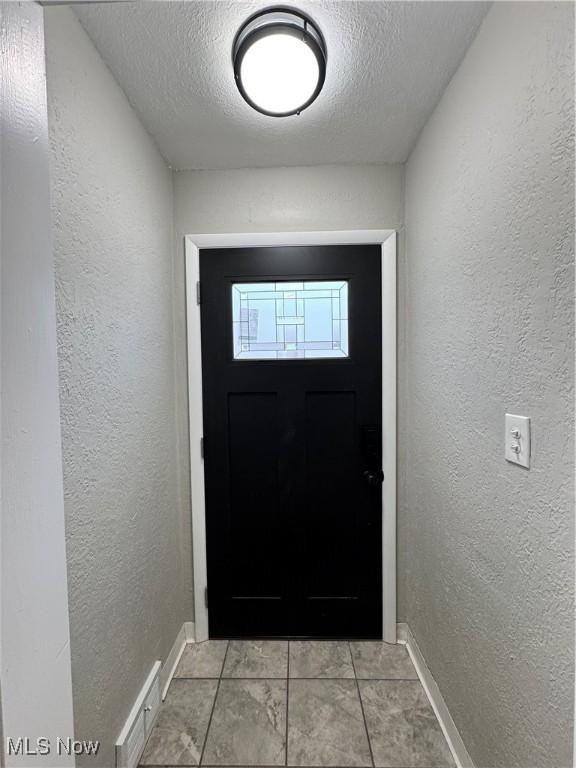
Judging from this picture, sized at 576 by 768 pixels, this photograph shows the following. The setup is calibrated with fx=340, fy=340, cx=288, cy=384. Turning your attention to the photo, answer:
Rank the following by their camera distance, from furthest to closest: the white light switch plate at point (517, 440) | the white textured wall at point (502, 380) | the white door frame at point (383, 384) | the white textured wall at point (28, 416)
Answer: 1. the white door frame at point (383, 384)
2. the white light switch plate at point (517, 440)
3. the white textured wall at point (502, 380)
4. the white textured wall at point (28, 416)

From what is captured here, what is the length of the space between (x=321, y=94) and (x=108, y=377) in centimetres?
127

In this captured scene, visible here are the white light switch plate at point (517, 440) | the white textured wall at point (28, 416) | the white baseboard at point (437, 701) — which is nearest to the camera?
the white textured wall at point (28, 416)

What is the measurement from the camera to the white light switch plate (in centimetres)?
85

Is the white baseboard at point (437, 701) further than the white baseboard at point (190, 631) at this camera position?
No

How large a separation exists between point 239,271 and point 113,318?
75cm

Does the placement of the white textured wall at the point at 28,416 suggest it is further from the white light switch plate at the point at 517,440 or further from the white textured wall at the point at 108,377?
the white light switch plate at the point at 517,440

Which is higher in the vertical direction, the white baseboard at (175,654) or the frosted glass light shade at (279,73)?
the frosted glass light shade at (279,73)

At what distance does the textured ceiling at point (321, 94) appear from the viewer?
3.21 feet

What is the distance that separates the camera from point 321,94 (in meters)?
1.25

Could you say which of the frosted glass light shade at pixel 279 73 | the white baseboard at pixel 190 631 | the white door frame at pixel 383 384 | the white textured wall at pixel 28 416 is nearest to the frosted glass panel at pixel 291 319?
the white door frame at pixel 383 384

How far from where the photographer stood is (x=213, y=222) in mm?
1725

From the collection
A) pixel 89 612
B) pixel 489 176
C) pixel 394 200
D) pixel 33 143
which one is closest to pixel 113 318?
pixel 33 143

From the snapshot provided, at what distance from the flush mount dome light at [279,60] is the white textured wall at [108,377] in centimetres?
Answer: 49

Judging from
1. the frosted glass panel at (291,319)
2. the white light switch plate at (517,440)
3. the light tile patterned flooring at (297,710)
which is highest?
the frosted glass panel at (291,319)
